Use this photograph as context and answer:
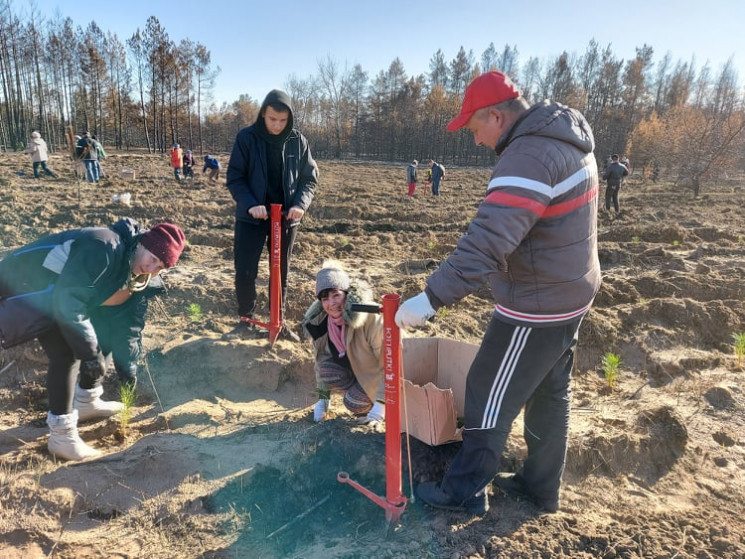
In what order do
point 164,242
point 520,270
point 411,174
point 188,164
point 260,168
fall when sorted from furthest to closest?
1. point 188,164
2. point 411,174
3. point 260,168
4. point 164,242
5. point 520,270

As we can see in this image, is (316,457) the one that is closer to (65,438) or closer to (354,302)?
(354,302)

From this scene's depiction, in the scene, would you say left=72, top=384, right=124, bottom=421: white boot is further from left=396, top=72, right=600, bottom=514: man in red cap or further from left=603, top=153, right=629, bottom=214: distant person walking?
left=603, top=153, right=629, bottom=214: distant person walking

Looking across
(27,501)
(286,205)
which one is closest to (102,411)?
(27,501)

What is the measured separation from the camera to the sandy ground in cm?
228

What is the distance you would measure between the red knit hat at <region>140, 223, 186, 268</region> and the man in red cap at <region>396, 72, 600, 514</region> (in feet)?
4.53

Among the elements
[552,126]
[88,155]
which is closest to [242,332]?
[552,126]

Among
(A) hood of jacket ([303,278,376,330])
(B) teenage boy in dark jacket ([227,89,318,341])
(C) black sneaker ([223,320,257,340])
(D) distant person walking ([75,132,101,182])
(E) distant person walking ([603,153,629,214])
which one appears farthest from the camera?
(D) distant person walking ([75,132,101,182])

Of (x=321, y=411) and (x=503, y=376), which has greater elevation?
(x=503, y=376)

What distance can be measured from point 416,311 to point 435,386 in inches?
37.3

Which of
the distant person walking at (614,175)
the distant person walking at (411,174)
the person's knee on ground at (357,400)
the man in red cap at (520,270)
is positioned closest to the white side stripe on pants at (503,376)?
the man in red cap at (520,270)

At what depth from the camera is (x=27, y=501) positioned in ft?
7.80

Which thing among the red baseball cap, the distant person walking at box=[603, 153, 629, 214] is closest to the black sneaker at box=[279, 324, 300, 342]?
the red baseball cap

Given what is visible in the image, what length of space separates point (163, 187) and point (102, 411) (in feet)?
48.2

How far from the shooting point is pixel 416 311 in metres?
1.86
